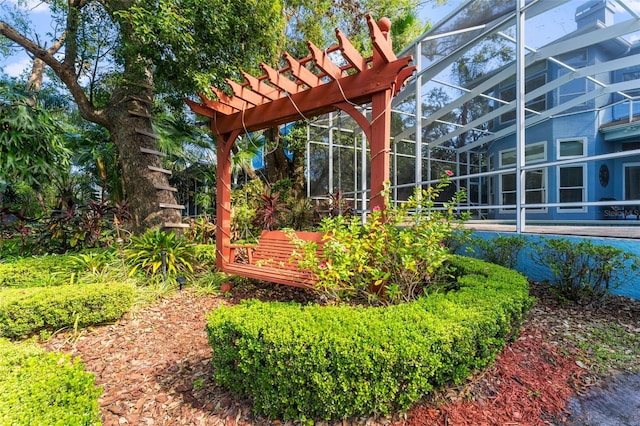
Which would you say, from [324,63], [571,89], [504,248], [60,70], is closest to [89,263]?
[60,70]

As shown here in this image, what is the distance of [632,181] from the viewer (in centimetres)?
858

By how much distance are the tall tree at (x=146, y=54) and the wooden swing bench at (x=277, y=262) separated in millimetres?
2227

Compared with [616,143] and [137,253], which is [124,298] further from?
[616,143]

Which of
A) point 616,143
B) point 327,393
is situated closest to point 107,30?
point 327,393

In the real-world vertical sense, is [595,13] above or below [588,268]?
above

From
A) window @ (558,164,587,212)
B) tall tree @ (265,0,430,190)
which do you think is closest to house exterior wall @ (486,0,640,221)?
window @ (558,164,587,212)

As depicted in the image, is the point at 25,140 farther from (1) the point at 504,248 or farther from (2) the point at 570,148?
(2) the point at 570,148

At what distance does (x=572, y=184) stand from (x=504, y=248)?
6621 mm

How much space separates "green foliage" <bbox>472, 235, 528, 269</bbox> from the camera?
4.14 m

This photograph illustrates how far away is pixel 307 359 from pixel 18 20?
1444 centimetres

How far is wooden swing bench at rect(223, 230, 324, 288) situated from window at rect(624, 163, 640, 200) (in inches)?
387

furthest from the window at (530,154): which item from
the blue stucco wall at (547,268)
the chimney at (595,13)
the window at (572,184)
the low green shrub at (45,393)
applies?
the low green shrub at (45,393)

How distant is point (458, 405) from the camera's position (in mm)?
1970

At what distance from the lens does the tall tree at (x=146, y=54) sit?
13.9 ft
